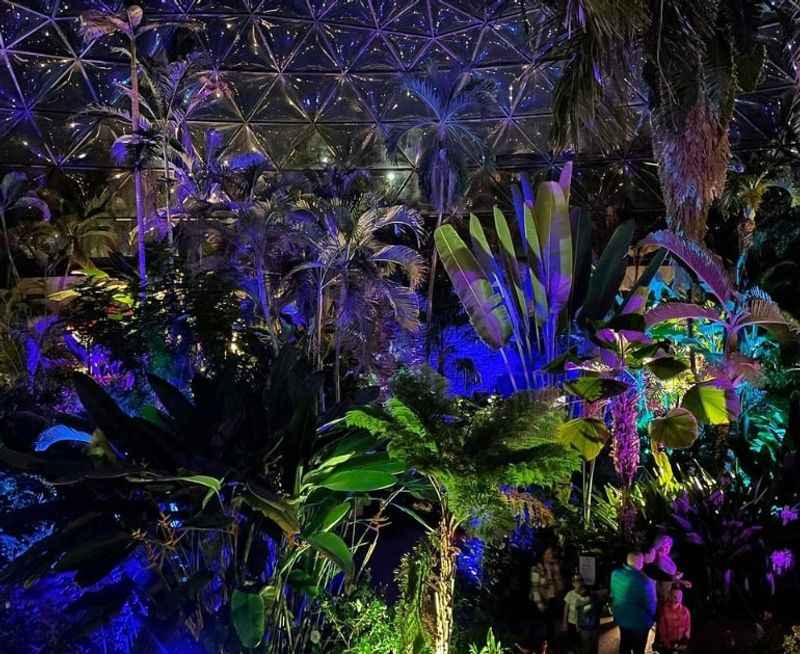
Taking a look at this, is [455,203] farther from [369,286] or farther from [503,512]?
[503,512]

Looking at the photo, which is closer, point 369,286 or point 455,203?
point 369,286

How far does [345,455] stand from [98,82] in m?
20.3

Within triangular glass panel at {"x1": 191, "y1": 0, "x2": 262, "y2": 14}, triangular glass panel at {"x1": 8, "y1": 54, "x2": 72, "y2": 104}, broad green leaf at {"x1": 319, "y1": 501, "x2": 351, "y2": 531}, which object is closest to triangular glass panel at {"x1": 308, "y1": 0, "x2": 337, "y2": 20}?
triangular glass panel at {"x1": 191, "y1": 0, "x2": 262, "y2": 14}

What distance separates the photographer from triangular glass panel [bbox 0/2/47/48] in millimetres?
20328

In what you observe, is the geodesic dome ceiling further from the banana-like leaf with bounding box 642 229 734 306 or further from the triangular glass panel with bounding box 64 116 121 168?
the banana-like leaf with bounding box 642 229 734 306

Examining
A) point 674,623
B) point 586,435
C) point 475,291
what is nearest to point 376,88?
point 475,291

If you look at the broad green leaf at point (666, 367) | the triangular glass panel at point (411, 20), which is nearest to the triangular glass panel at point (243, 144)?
the triangular glass panel at point (411, 20)

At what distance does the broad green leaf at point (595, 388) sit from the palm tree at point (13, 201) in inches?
700

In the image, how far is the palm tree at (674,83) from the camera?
820cm

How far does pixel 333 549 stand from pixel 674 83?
6514mm

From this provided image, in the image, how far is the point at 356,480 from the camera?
489 cm

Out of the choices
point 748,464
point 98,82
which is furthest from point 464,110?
point 98,82

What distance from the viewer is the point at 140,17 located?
51.3 feet

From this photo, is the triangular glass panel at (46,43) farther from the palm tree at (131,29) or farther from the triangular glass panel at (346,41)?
the triangular glass panel at (346,41)
